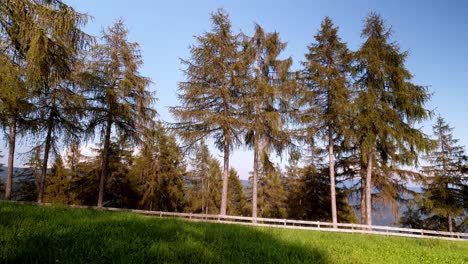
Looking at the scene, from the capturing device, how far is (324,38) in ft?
69.7

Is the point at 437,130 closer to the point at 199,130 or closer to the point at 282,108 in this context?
the point at 282,108

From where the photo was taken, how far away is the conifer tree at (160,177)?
28.4m

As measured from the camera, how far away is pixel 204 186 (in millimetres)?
39156

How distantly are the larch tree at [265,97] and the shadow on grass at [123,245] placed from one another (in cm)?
1053

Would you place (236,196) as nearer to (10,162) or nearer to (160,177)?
(160,177)

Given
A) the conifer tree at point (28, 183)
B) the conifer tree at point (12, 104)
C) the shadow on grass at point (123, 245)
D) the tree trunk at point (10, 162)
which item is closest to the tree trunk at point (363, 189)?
the shadow on grass at point (123, 245)

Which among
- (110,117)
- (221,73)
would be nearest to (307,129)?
(221,73)

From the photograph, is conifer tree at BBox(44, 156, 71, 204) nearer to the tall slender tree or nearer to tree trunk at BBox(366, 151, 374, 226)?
the tall slender tree

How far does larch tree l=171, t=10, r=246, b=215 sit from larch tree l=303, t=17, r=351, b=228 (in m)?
5.02

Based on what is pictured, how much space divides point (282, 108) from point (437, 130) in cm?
1603

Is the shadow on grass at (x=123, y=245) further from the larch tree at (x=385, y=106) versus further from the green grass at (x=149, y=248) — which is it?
the larch tree at (x=385, y=106)

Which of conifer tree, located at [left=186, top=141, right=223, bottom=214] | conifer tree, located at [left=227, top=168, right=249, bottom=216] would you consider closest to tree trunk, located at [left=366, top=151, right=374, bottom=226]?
conifer tree, located at [left=186, top=141, right=223, bottom=214]

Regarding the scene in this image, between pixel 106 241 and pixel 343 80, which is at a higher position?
pixel 343 80

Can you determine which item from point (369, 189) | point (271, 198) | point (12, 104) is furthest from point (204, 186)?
point (12, 104)
